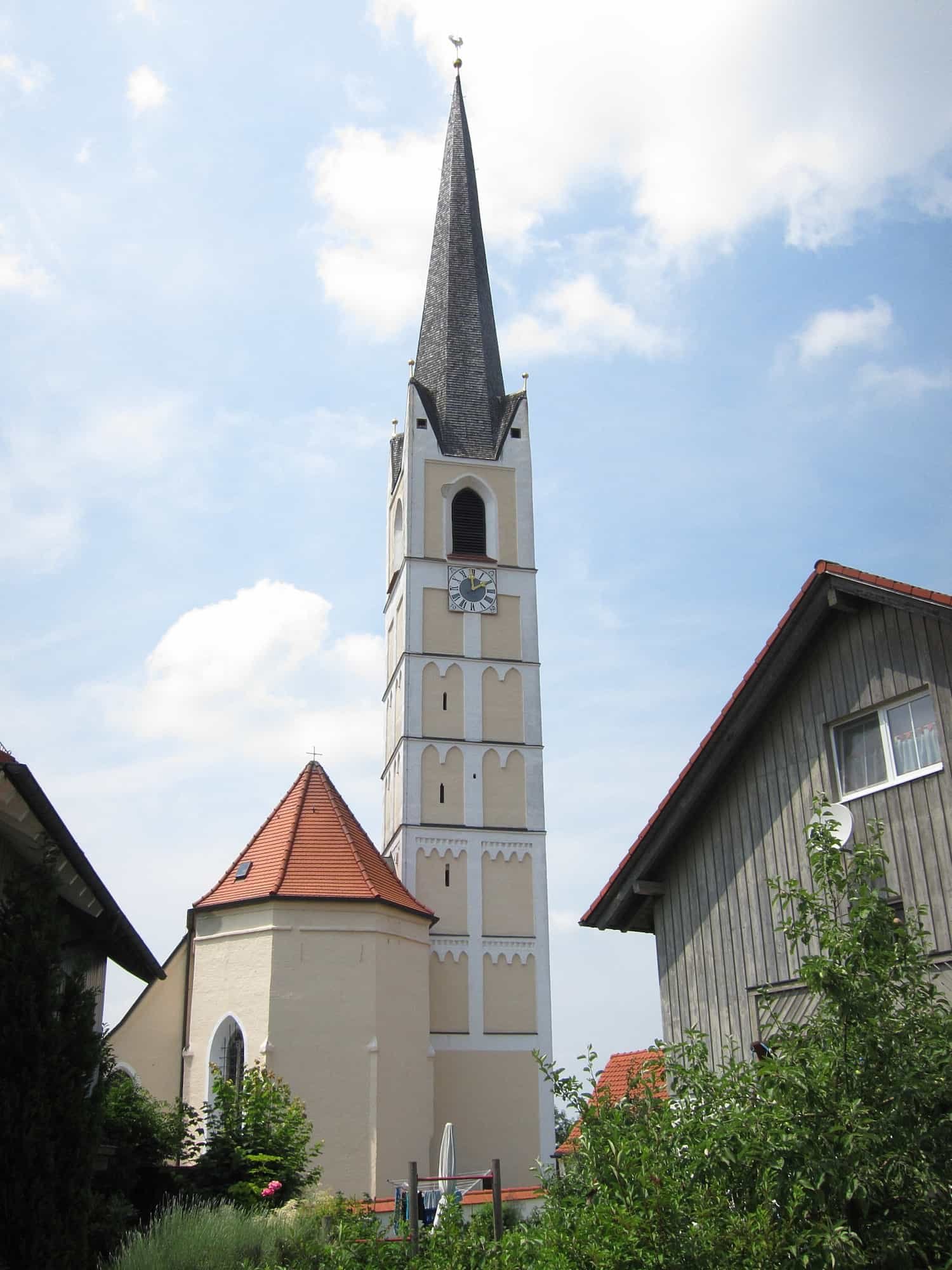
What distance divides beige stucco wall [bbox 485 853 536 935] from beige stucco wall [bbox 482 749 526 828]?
0.94 metres

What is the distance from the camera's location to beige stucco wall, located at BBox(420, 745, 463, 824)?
99.9 ft

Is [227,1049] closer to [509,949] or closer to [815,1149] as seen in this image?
[509,949]

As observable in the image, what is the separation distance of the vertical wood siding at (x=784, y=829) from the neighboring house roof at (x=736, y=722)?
0.16 meters

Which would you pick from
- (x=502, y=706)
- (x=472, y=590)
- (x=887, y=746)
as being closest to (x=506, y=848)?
(x=502, y=706)

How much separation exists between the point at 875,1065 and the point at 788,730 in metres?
4.53

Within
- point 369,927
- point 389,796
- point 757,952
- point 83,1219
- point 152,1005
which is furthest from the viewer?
point 389,796

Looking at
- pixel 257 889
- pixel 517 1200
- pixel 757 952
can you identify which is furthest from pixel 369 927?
pixel 757 952

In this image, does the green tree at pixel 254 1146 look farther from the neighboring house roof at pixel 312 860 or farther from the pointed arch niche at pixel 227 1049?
the neighboring house roof at pixel 312 860

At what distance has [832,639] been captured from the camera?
36.1 ft

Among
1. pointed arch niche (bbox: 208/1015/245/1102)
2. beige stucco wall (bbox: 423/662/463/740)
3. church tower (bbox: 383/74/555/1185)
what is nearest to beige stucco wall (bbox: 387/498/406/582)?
church tower (bbox: 383/74/555/1185)

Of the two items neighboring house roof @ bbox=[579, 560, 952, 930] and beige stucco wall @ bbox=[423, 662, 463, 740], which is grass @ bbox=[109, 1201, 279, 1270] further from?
beige stucco wall @ bbox=[423, 662, 463, 740]

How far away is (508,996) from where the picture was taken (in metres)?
28.9

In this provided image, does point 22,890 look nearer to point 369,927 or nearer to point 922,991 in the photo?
point 922,991

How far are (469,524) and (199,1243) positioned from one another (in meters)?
24.8
